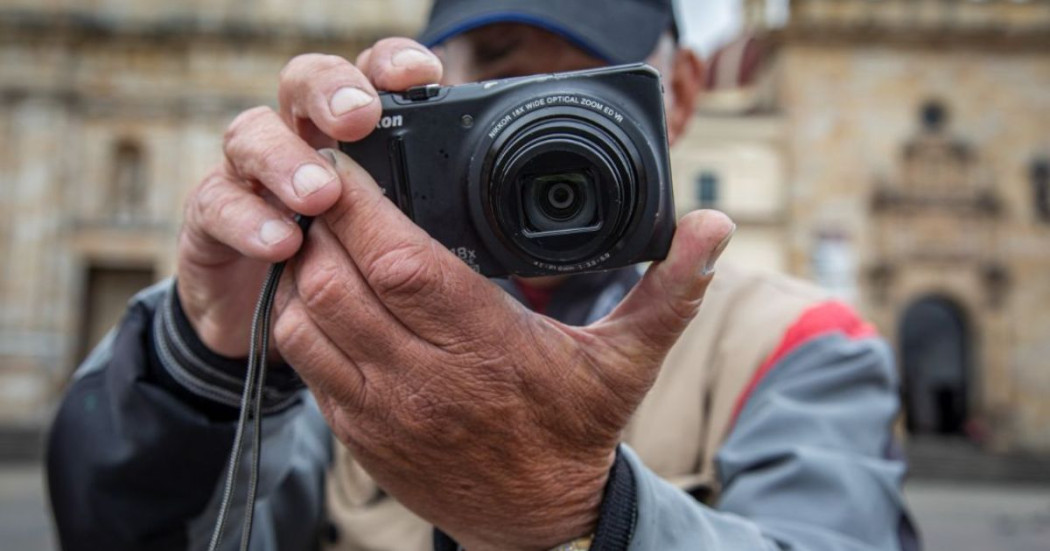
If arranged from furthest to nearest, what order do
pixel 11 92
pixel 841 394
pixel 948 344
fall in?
1. pixel 948 344
2. pixel 11 92
3. pixel 841 394

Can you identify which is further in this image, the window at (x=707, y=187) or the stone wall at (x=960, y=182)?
the stone wall at (x=960, y=182)

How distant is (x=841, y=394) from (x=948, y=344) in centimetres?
2583

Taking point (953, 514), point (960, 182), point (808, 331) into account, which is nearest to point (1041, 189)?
point (960, 182)

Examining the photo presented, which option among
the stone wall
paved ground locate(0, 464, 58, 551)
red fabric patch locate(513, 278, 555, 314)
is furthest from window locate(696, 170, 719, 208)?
red fabric patch locate(513, 278, 555, 314)

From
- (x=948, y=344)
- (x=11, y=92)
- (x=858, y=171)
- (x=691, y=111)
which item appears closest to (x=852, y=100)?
(x=858, y=171)

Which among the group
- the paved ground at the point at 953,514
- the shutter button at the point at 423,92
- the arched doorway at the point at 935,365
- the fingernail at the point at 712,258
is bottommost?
the arched doorway at the point at 935,365

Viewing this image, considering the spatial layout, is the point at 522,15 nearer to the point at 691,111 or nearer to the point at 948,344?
the point at 691,111

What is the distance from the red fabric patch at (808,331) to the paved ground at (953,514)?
30.0ft

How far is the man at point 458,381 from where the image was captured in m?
1.29

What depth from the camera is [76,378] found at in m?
2.00

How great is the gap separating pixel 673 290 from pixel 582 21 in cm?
92

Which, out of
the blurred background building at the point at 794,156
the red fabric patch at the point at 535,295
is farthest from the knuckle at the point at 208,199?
the blurred background building at the point at 794,156

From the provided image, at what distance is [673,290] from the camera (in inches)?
50.7

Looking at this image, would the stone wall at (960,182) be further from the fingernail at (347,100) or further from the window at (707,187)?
the fingernail at (347,100)
